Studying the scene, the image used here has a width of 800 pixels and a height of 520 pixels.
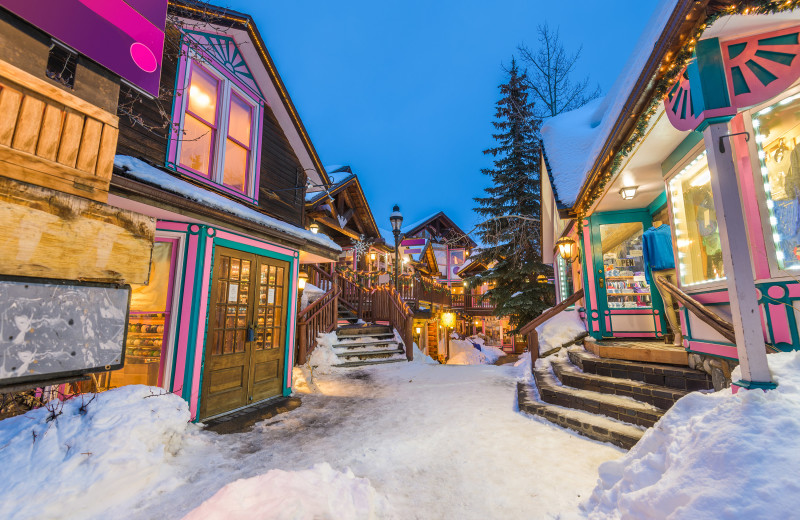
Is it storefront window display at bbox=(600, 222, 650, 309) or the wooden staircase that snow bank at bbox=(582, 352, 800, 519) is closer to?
the wooden staircase

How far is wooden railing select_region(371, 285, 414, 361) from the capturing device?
11.3 m

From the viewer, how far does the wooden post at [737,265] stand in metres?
2.57

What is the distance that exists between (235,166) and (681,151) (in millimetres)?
7368

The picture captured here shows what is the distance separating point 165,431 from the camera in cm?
373

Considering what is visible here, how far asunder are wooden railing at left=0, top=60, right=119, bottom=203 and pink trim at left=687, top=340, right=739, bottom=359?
5.15 metres

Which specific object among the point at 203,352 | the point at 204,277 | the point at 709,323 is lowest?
the point at 203,352

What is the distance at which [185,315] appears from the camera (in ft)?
16.6

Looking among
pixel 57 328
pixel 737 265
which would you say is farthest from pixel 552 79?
pixel 57 328

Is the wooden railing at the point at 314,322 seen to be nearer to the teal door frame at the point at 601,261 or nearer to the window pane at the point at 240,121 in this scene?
the window pane at the point at 240,121

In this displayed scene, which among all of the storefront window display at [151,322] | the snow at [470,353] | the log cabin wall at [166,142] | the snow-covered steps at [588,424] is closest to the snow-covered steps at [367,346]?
the log cabin wall at [166,142]

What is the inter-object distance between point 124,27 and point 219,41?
6328mm

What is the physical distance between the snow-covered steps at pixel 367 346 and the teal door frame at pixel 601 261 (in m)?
5.92

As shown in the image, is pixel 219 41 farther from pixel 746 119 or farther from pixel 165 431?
pixel 746 119

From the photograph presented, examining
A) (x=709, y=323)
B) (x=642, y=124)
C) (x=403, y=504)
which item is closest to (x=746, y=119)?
(x=642, y=124)
